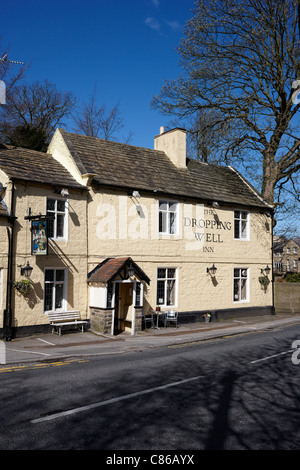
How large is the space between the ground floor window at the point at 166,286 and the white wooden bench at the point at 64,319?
440 centimetres

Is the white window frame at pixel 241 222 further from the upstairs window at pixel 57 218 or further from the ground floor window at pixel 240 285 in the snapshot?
the upstairs window at pixel 57 218

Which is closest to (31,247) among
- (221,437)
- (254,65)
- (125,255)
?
(125,255)

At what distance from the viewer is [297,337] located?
16.5 m

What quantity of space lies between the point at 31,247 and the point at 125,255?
15.0ft

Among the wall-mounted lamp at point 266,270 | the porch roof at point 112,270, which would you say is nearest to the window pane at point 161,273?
the porch roof at point 112,270

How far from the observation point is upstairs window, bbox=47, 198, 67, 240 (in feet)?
56.5

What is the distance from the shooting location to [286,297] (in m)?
26.8

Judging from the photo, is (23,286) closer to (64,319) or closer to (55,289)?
(55,289)

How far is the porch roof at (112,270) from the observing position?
17.0 meters

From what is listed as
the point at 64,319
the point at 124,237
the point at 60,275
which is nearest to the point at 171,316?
the point at 124,237

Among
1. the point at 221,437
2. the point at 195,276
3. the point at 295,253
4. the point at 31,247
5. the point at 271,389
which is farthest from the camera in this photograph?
the point at 295,253

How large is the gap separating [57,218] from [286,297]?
16.3m

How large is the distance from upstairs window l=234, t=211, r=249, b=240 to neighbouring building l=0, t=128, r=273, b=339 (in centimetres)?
7
